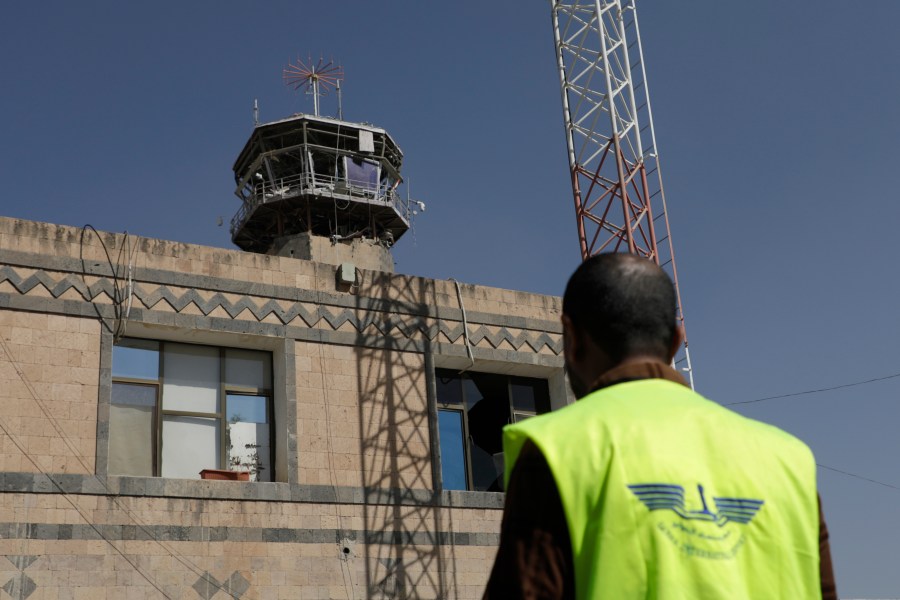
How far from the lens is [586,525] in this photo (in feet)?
7.05

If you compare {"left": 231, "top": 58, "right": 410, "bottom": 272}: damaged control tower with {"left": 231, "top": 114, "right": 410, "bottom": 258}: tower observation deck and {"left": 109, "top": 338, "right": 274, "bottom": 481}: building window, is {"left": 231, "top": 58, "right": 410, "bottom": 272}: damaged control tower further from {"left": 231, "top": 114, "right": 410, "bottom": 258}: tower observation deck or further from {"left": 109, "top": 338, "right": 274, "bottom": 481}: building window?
{"left": 109, "top": 338, "right": 274, "bottom": 481}: building window

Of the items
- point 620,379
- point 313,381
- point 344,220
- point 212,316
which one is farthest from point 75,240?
point 344,220

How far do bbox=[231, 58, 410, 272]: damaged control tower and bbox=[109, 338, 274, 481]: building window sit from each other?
946 inches

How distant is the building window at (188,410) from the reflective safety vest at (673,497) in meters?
14.2

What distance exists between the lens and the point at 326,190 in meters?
41.4

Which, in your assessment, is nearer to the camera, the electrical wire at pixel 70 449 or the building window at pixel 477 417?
the electrical wire at pixel 70 449

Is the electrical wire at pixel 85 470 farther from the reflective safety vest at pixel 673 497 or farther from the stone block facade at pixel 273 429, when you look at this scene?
the reflective safety vest at pixel 673 497

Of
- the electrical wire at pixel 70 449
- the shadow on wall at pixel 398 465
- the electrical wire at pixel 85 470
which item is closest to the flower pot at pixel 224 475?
the electrical wire at pixel 85 470

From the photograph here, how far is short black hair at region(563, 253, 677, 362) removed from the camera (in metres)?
2.51

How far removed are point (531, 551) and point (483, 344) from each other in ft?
55.2

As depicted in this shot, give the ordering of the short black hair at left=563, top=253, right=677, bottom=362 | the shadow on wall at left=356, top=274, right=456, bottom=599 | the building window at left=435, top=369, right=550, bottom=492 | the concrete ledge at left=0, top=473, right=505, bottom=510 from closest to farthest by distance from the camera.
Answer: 1. the short black hair at left=563, top=253, right=677, bottom=362
2. the concrete ledge at left=0, top=473, right=505, bottom=510
3. the shadow on wall at left=356, top=274, right=456, bottom=599
4. the building window at left=435, top=369, right=550, bottom=492

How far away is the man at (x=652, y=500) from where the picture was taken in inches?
84.1

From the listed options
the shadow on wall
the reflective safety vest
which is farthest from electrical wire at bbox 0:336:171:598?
the reflective safety vest

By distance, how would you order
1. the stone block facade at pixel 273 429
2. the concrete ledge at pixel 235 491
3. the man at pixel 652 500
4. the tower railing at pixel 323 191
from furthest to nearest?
the tower railing at pixel 323 191, the stone block facade at pixel 273 429, the concrete ledge at pixel 235 491, the man at pixel 652 500
